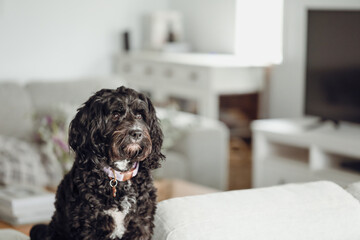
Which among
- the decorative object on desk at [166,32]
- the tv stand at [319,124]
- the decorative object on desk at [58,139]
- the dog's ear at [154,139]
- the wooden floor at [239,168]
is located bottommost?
the wooden floor at [239,168]

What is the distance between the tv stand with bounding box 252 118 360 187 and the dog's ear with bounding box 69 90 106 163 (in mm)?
2005

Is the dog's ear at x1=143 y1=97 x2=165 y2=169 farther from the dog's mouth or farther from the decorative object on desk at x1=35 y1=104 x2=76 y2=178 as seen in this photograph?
the decorative object on desk at x1=35 y1=104 x2=76 y2=178

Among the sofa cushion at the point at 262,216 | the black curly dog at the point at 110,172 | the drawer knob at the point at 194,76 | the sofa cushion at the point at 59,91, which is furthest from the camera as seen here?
the drawer knob at the point at 194,76

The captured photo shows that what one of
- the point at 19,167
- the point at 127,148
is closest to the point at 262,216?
the point at 127,148

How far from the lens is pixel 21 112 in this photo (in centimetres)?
359

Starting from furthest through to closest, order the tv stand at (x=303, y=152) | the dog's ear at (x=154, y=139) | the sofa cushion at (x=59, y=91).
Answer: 1. the sofa cushion at (x=59, y=91)
2. the tv stand at (x=303, y=152)
3. the dog's ear at (x=154, y=139)

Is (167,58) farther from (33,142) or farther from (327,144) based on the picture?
(327,144)

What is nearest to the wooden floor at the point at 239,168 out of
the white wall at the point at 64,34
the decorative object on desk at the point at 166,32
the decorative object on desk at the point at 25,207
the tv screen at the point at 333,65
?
the tv screen at the point at 333,65

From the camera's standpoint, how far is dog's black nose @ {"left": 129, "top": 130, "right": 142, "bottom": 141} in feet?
4.51

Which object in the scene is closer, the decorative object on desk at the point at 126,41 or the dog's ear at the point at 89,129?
the dog's ear at the point at 89,129

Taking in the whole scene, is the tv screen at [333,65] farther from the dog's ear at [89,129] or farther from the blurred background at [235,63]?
the dog's ear at [89,129]

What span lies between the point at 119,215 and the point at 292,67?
2892mm

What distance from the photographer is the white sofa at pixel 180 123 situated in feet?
11.6

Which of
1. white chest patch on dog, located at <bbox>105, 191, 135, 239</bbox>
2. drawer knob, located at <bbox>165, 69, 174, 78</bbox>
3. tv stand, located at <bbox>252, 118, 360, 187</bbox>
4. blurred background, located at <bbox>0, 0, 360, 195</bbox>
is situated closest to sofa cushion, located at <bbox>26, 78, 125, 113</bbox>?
blurred background, located at <bbox>0, 0, 360, 195</bbox>
